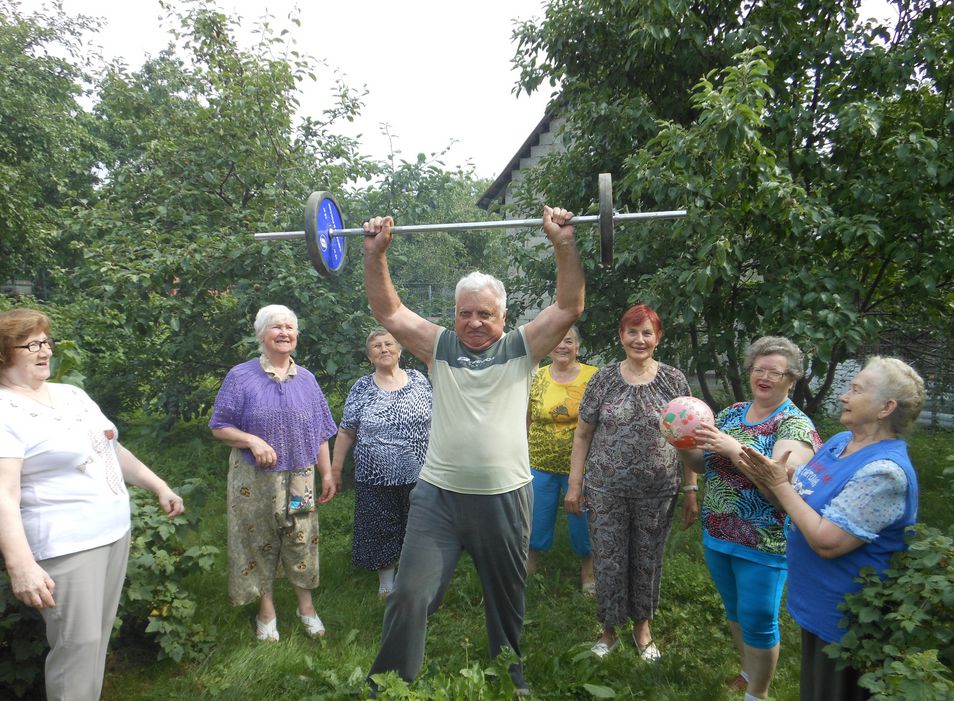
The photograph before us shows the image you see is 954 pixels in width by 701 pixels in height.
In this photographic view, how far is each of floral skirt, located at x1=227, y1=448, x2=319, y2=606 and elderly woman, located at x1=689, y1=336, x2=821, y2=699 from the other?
2128 millimetres

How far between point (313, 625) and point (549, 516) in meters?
1.61

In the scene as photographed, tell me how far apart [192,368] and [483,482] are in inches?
178

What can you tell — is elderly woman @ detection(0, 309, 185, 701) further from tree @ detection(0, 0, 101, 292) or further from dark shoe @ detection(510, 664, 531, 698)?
tree @ detection(0, 0, 101, 292)

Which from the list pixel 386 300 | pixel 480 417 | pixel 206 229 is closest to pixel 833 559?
pixel 480 417

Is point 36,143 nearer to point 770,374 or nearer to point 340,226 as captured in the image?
point 340,226

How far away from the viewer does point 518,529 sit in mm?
2824

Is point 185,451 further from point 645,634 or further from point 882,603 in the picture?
point 882,603

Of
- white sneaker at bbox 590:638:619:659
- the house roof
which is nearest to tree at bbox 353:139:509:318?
white sneaker at bbox 590:638:619:659

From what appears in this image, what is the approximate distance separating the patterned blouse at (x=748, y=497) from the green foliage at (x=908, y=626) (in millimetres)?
674

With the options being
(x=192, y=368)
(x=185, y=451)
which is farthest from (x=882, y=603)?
(x=185, y=451)

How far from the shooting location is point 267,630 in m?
3.61

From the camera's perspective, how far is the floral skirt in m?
3.57

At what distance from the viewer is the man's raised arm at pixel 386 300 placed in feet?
9.37

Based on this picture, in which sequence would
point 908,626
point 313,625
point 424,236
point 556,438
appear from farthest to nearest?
point 424,236
point 556,438
point 313,625
point 908,626
